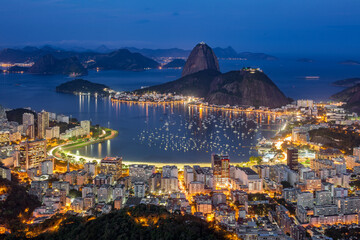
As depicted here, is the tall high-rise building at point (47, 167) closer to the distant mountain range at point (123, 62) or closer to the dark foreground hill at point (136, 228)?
the dark foreground hill at point (136, 228)

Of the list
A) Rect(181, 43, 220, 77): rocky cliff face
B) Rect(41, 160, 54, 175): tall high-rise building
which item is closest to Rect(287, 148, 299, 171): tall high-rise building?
Rect(41, 160, 54, 175): tall high-rise building

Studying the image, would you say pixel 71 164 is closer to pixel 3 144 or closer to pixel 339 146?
pixel 3 144

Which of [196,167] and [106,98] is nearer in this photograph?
[196,167]

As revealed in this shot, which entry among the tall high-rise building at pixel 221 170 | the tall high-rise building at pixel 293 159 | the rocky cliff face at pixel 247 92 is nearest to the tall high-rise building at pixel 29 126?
the tall high-rise building at pixel 221 170

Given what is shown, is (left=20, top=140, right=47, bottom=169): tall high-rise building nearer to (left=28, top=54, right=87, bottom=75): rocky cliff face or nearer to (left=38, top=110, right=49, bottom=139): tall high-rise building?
(left=38, top=110, right=49, bottom=139): tall high-rise building

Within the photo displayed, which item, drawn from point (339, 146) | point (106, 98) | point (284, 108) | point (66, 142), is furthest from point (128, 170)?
point (106, 98)
